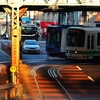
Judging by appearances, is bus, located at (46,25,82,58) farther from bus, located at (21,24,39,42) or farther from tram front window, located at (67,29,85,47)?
bus, located at (21,24,39,42)

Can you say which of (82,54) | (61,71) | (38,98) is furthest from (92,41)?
(38,98)

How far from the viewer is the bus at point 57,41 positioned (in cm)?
3819

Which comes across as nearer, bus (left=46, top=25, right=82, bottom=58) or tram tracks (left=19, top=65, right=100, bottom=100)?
tram tracks (left=19, top=65, right=100, bottom=100)

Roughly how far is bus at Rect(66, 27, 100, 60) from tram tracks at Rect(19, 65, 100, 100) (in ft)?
15.2

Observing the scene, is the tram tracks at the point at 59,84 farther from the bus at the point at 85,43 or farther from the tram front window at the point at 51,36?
the tram front window at the point at 51,36

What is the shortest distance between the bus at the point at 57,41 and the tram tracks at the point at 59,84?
8.66m

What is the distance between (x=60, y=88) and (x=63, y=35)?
18.2 metres

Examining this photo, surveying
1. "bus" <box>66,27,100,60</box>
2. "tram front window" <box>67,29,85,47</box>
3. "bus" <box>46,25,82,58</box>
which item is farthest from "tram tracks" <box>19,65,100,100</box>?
"bus" <box>46,25,82,58</box>

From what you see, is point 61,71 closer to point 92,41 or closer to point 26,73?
point 26,73

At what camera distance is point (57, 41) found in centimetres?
3881

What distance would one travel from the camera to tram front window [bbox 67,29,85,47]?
112 feet

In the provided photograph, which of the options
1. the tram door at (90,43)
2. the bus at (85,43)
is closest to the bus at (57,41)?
the bus at (85,43)

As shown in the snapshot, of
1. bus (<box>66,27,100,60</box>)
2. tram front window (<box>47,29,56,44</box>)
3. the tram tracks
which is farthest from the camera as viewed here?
tram front window (<box>47,29,56,44</box>)

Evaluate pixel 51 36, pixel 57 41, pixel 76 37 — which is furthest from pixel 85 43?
pixel 51 36
